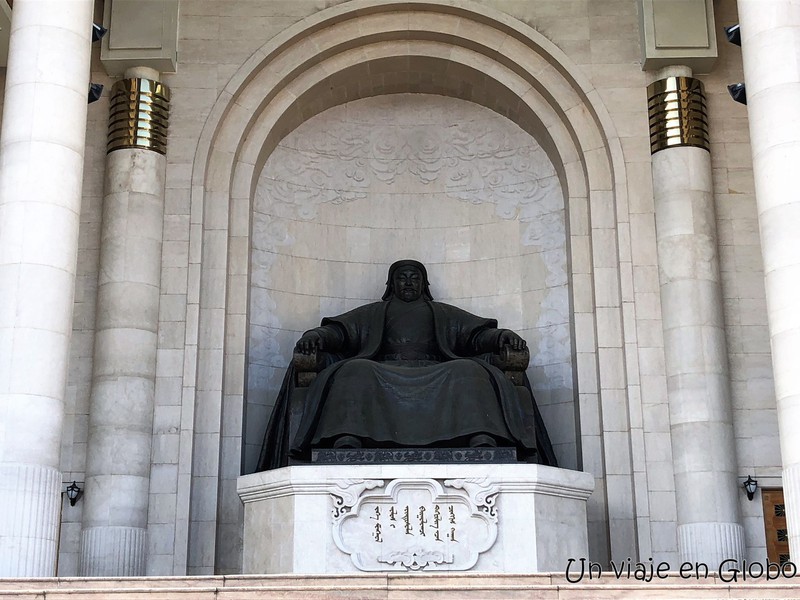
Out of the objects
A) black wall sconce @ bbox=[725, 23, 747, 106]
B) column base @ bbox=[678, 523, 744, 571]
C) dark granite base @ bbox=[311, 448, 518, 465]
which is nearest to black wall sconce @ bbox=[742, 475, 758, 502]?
column base @ bbox=[678, 523, 744, 571]

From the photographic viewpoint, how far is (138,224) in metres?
13.0

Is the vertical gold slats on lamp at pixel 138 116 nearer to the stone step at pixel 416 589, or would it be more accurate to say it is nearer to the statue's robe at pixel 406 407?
the statue's robe at pixel 406 407

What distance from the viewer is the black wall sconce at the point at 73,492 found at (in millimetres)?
12367

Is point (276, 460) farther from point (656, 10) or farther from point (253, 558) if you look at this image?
point (656, 10)

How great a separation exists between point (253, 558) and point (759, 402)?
543 centimetres

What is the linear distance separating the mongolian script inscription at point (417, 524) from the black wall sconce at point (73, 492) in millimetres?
2965

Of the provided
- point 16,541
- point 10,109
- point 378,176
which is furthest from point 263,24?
point 16,541

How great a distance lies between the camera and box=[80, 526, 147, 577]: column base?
11.9m

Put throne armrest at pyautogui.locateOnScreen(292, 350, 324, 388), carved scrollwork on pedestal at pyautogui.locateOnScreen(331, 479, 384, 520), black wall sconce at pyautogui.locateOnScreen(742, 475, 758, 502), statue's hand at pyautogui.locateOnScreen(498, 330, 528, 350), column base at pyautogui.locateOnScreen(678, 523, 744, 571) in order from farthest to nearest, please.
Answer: statue's hand at pyautogui.locateOnScreen(498, 330, 528, 350) → throne armrest at pyautogui.locateOnScreen(292, 350, 324, 388) → black wall sconce at pyautogui.locateOnScreen(742, 475, 758, 502) → column base at pyautogui.locateOnScreen(678, 523, 744, 571) → carved scrollwork on pedestal at pyautogui.locateOnScreen(331, 479, 384, 520)

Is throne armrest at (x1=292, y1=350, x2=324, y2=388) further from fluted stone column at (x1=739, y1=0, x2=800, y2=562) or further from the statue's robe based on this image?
fluted stone column at (x1=739, y1=0, x2=800, y2=562)

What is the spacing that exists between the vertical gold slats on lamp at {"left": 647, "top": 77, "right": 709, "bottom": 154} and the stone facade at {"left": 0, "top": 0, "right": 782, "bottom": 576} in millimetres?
199

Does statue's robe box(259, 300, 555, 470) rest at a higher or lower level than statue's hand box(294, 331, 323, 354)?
lower

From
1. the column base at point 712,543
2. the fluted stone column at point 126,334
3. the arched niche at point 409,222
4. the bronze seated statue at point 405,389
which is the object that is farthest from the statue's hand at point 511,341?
the fluted stone column at point 126,334

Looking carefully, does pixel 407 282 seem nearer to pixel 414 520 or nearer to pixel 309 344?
pixel 309 344
